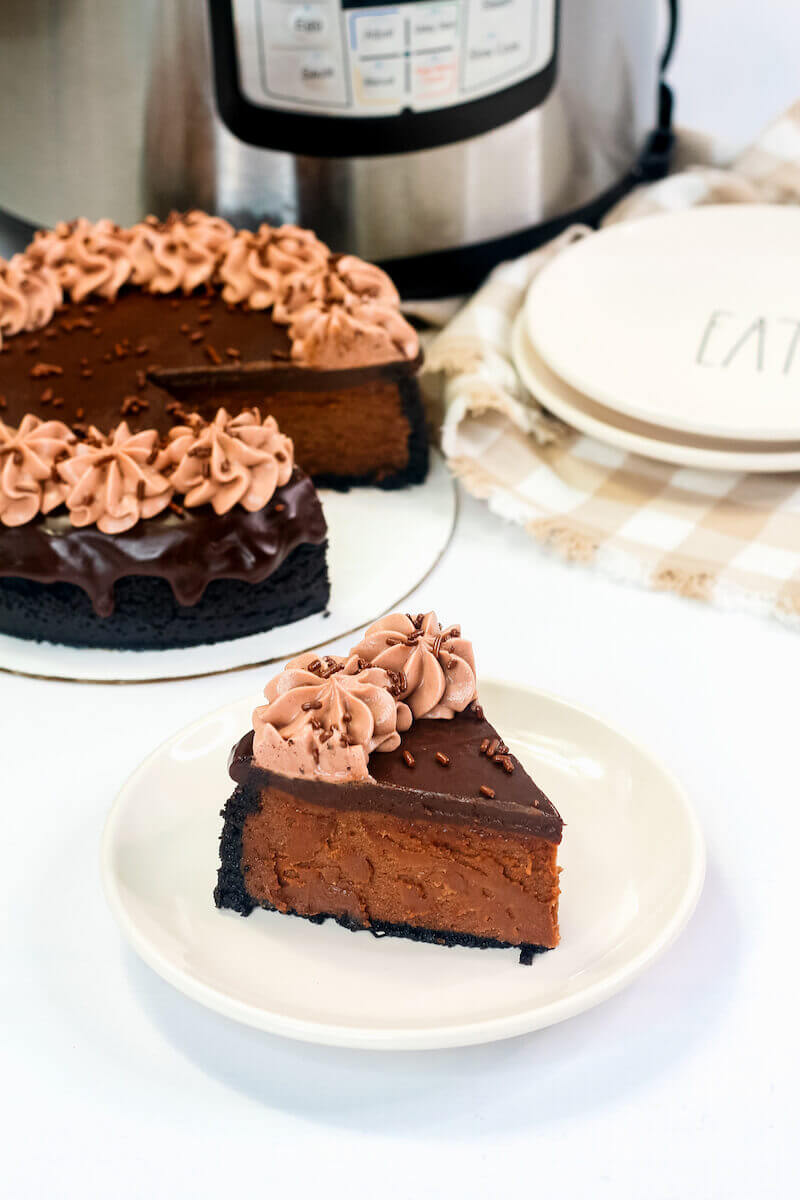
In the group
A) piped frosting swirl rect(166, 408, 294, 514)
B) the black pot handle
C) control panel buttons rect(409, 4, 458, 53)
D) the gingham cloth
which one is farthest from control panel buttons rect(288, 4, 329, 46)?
the black pot handle

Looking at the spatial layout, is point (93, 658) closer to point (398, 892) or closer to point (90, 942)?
point (90, 942)

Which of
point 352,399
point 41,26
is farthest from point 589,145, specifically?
point 41,26

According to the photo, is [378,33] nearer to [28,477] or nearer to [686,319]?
[686,319]

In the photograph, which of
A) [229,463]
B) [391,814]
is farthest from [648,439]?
[391,814]

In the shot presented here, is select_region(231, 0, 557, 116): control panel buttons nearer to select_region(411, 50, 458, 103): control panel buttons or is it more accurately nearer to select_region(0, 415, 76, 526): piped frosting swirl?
select_region(411, 50, 458, 103): control panel buttons

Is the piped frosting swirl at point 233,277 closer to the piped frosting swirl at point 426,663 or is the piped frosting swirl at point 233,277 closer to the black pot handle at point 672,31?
the piped frosting swirl at point 426,663

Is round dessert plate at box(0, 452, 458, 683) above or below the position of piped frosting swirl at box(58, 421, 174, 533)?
below

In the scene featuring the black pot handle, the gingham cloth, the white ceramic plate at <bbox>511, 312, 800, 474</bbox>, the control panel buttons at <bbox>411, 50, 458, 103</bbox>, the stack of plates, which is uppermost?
the control panel buttons at <bbox>411, 50, 458, 103</bbox>
